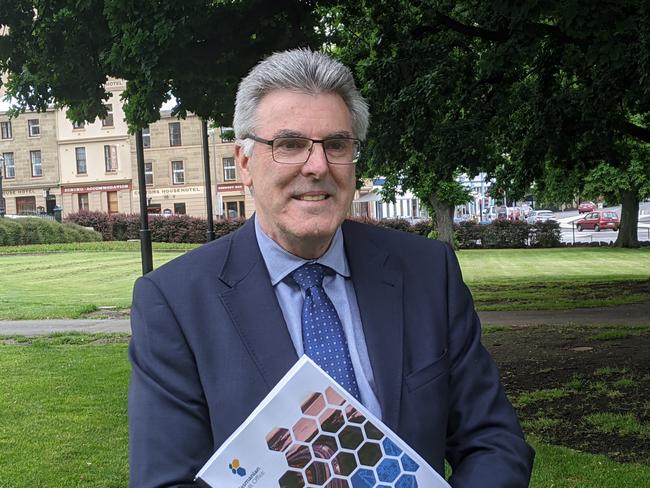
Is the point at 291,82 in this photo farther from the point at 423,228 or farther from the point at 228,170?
the point at 228,170

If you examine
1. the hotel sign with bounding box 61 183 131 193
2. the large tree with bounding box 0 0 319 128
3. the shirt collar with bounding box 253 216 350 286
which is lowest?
the shirt collar with bounding box 253 216 350 286

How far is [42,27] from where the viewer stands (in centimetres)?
842

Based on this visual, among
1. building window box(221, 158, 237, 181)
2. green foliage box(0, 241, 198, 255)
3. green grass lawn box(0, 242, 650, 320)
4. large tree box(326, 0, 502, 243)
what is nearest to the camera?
large tree box(326, 0, 502, 243)

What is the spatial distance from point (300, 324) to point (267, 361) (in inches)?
6.8

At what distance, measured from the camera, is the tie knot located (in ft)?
7.27

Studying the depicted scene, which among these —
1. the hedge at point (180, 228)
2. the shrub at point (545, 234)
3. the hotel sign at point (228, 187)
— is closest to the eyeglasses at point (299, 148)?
the shrub at point (545, 234)

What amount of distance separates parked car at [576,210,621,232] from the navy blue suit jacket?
58.8m

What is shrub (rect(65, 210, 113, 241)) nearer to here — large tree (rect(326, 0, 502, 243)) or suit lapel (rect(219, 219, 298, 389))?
large tree (rect(326, 0, 502, 243))

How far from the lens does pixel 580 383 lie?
24.9 feet

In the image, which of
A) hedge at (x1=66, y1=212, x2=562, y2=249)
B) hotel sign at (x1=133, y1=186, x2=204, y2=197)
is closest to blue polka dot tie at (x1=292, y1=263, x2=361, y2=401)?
hedge at (x1=66, y1=212, x2=562, y2=249)

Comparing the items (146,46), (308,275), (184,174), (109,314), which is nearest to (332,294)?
(308,275)

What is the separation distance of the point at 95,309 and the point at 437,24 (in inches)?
373

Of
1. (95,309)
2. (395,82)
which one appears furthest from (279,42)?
(95,309)

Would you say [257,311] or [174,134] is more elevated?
[174,134]
